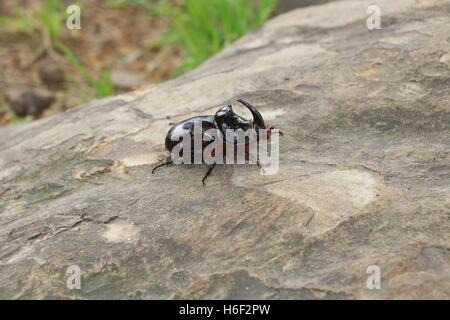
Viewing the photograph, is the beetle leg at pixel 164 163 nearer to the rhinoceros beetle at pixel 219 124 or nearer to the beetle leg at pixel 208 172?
the rhinoceros beetle at pixel 219 124

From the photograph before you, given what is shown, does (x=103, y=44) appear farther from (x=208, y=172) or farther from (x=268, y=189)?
(x=268, y=189)

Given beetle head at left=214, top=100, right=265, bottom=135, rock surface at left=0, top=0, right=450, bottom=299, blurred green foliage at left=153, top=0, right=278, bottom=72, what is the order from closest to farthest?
rock surface at left=0, top=0, right=450, bottom=299 → beetle head at left=214, top=100, right=265, bottom=135 → blurred green foliage at left=153, top=0, right=278, bottom=72

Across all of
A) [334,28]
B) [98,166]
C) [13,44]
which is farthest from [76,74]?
[98,166]

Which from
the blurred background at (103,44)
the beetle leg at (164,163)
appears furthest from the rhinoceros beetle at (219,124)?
the blurred background at (103,44)

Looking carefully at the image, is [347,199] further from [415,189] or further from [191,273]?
[191,273]

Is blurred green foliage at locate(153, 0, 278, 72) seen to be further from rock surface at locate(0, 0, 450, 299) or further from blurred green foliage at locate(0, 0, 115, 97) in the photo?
rock surface at locate(0, 0, 450, 299)

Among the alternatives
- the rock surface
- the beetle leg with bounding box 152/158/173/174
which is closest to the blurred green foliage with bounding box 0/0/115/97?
the rock surface
